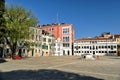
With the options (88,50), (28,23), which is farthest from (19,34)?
(88,50)

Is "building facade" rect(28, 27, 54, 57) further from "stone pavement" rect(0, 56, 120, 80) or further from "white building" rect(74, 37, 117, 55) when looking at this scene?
"stone pavement" rect(0, 56, 120, 80)

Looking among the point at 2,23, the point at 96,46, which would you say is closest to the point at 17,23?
the point at 2,23

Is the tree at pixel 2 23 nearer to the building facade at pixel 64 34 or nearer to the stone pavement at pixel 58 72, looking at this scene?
the stone pavement at pixel 58 72

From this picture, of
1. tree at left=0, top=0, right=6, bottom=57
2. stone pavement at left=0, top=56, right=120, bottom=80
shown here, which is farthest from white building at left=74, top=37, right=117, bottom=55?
stone pavement at left=0, top=56, right=120, bottom=80

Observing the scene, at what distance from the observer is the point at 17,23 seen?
5241cm

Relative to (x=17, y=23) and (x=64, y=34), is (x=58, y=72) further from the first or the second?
(x=64, y=34)

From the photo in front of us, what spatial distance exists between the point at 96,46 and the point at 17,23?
Result: 70153mm

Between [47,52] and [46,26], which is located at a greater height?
[46,26]

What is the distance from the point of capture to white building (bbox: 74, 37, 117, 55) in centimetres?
11488

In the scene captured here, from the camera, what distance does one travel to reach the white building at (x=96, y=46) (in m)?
115

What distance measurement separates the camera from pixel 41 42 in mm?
96625

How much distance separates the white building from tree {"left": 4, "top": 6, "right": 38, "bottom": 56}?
6275 cm

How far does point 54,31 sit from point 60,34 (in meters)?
3.09

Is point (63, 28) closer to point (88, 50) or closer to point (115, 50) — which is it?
point (88, 50)
